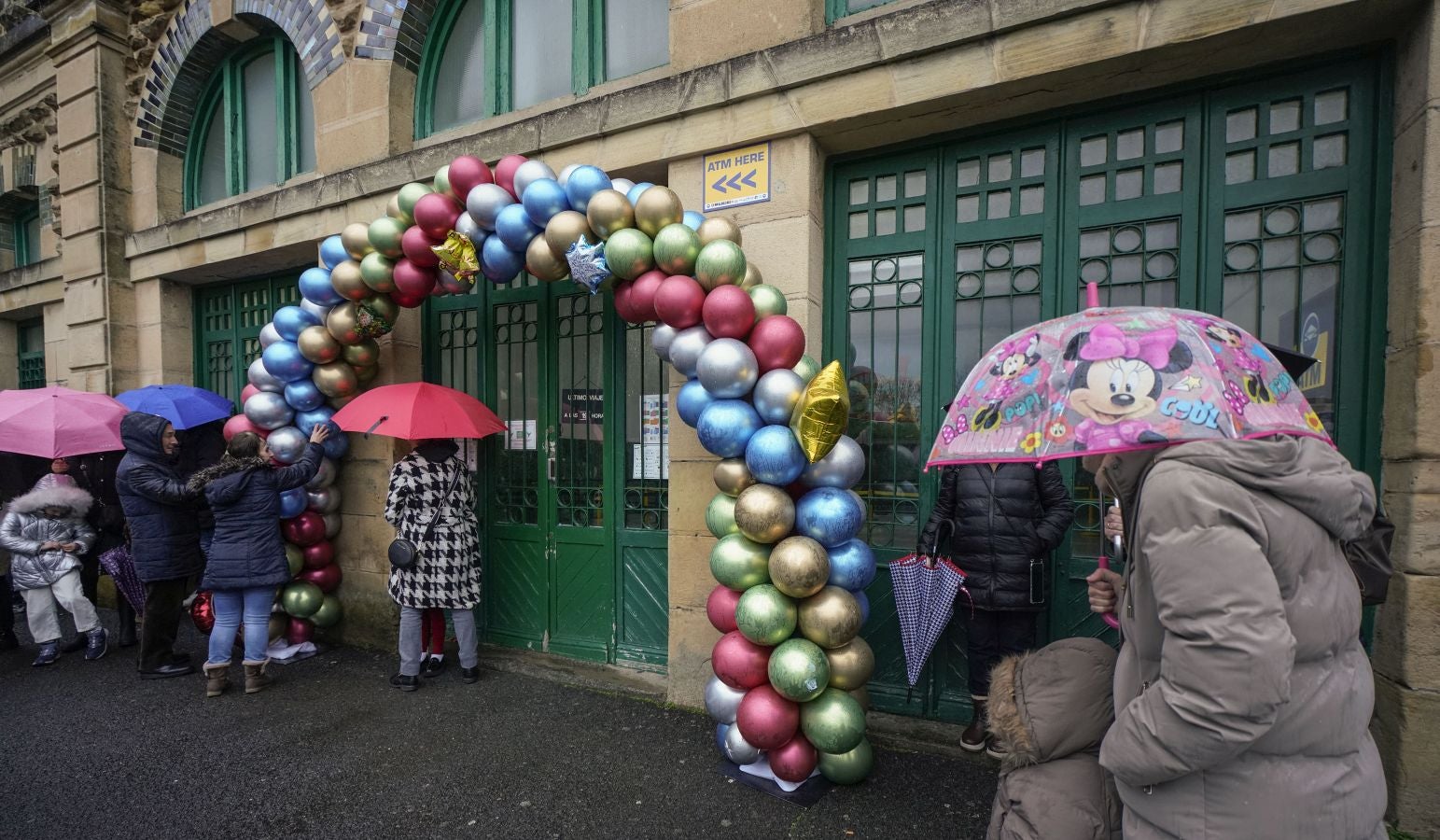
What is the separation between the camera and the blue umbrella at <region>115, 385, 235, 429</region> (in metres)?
5.19

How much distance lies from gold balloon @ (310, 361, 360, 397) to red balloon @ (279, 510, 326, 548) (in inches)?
42.0

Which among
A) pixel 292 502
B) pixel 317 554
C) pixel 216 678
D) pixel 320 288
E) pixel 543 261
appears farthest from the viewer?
pixel 317 554

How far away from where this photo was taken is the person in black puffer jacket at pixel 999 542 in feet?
10.8

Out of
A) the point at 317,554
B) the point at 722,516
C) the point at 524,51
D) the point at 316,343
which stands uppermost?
the point at 524,51

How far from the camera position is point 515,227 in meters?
3.79

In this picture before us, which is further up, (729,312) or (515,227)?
(515,227)

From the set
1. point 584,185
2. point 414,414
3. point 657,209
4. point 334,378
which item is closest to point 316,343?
point 334,378

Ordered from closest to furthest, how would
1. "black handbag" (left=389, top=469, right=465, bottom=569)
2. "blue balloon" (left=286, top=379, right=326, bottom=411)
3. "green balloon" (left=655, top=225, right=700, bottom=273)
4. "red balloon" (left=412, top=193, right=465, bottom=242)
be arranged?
"green balloon" (left=655, top=225, right=700, bottom=273), "red balloon" (left=412, top=193, right=465, bottom=242), "black handbag" (left=389, top=469, right=465, bottom=569), "blue balloon" (left=286, top=379, right=326, bottom=411)

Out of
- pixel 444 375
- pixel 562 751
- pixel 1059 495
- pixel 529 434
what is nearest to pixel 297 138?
pixel 444 375

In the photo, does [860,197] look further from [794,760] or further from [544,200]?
[794,760]

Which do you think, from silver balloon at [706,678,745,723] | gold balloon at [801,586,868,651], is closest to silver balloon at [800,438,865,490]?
gold balloon at [801,586,868,651]

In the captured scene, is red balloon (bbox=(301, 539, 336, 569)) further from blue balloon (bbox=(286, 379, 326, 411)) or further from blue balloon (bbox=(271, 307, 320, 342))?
blue balloon (bbox=(271, 307, 320, 342))

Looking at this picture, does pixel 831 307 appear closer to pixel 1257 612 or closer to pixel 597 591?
pixel 597 591

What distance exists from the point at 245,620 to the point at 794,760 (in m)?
3.86
